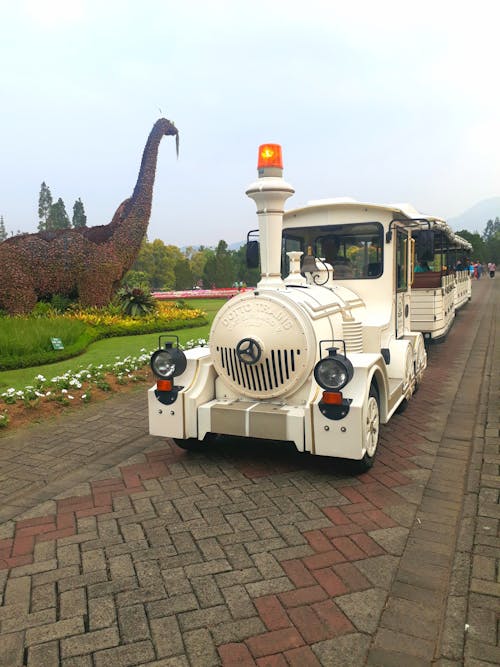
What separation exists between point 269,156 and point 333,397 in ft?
7.59

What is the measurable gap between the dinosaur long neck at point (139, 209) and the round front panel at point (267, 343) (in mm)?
11929

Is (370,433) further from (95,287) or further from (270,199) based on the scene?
(95,287)

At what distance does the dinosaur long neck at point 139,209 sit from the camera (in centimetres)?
1606

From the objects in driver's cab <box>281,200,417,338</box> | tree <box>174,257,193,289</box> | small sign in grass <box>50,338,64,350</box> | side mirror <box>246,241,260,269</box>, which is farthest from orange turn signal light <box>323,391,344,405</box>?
tree <box>174,257,193,289</box>

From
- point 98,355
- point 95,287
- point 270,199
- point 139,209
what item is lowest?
point 98,355

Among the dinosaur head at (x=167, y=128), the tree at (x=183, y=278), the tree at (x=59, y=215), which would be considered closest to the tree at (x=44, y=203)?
the tree at (x=59, y=215)

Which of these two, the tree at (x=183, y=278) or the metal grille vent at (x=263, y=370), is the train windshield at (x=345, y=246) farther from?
the tree at (x=183, y=278)

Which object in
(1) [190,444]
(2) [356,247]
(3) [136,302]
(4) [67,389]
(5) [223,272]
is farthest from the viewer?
(5) [223,272]

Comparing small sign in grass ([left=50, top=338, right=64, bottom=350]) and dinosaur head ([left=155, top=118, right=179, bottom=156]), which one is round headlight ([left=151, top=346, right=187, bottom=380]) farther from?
dinosaur head ([left=155, top=118, right=179, bottom=156])

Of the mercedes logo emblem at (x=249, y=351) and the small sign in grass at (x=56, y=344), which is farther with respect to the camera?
the small sign in grass at (x=56, y=344)

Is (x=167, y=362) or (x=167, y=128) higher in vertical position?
(x=167, y=128)

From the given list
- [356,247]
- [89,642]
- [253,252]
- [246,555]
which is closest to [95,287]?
[253,252]

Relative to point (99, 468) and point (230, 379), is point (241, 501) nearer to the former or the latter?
point (230, 379)

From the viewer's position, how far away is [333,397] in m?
4.26
